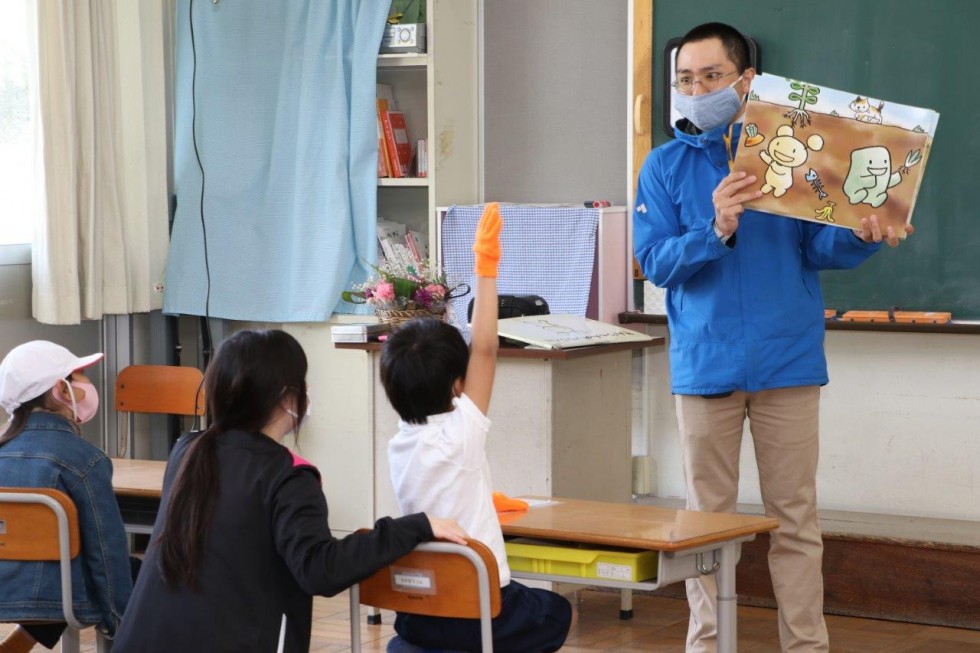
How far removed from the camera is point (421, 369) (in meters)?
2.36

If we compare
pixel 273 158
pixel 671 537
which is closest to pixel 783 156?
pixel 671 537

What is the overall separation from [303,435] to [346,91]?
4.53 ft

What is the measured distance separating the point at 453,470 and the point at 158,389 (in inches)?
106

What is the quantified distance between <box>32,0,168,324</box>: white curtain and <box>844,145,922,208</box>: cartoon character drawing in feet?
9.89

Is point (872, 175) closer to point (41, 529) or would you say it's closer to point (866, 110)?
point (866, 110)

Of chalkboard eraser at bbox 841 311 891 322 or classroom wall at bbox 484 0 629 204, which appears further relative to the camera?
classroom wall at bbox 484 0 629 204

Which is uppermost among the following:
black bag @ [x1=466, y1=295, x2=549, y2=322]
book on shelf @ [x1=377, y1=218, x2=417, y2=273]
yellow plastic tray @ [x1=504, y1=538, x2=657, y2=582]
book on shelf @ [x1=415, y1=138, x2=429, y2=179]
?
book on shelf @ [x1=415, y1=138, x2=429, y2=179]

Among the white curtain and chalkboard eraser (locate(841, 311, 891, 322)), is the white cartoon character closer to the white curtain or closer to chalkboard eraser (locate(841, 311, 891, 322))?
chalkboard eraser (locate(841, 311, 891, 322))

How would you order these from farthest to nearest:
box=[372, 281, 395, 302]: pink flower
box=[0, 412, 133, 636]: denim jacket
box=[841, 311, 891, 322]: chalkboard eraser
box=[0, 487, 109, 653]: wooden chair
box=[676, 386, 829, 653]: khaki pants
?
1. box=[841, 311, 891, 322]: chalkboard eraser
2. box=[372, 281, 395, 302]: pink flower
3. box=[676, 386, 829, 653]: khaki pants
4. box=[0, 412, 133, 636]: denim jacket
5. box=[0, 487, 109, 653]: wooden chair

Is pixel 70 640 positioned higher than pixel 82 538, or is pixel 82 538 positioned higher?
pixel 82 538

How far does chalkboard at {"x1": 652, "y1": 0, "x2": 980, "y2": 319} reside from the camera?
4219mm

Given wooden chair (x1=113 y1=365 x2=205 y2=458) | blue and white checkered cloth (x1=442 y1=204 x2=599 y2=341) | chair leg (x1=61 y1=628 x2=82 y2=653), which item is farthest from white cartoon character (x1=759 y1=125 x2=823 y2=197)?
wooden chair (x1=113 y1=365 x2=205 y2=458)

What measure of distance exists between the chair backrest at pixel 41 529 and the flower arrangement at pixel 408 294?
56.8 inches

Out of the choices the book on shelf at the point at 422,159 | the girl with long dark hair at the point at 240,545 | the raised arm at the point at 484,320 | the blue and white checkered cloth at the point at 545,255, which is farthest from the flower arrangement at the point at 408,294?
the girl with long dark hair at the point at 240,545
